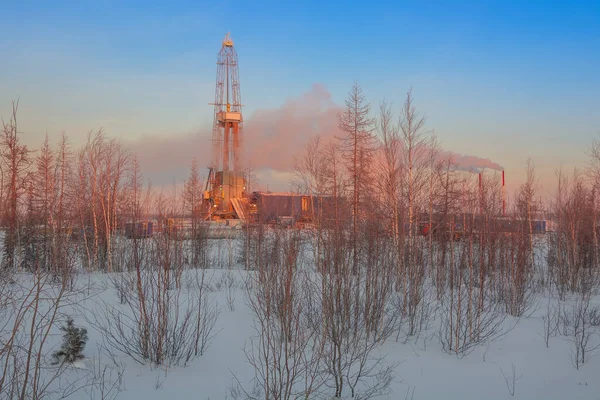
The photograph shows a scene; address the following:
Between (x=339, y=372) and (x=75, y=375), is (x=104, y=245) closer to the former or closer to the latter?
Result: (x=75, y=375)

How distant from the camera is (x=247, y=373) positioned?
683 cm

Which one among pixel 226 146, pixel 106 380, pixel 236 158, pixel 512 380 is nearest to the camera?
pixel 106 380

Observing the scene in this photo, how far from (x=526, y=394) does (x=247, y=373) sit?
412 cm

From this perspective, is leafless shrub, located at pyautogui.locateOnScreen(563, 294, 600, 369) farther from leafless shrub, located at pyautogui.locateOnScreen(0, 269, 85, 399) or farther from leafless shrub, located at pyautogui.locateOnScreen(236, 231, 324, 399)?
leafless shrub, located at pyautogui.locateOnScreen(0, 269, 85, 399)

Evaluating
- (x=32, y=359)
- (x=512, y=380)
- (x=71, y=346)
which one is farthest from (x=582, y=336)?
(x=32, y=359)

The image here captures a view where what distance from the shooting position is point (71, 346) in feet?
20.2

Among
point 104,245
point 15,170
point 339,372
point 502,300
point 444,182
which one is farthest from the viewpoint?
point 444,182

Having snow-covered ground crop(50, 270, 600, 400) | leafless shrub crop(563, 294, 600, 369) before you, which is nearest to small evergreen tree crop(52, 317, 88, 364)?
snow-covered ground crop(50, 270, 600, 400)

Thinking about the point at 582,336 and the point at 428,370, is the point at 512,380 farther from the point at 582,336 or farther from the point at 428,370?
the point at 582,336

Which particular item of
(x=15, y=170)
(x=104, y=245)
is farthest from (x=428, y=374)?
(x=104, y=245)

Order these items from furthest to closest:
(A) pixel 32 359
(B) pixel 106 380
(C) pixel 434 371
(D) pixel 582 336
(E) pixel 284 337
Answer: (D) pixel 582 336 < (C) pixel 434 371 < (A) pixel 32 359 < (B) pixel 106 380 < (E) pixel 284 337

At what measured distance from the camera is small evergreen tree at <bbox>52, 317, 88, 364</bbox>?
6.12 meters

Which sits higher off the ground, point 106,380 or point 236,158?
point 236,158

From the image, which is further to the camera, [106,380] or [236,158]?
[236,158]
